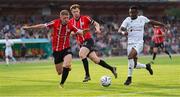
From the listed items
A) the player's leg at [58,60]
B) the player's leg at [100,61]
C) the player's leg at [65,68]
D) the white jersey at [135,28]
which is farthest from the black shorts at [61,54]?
the white jersey at [135,28]

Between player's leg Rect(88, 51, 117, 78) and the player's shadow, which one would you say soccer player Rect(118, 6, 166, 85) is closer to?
the player's shadow

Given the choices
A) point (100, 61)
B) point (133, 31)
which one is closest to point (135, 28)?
point (133, 31)

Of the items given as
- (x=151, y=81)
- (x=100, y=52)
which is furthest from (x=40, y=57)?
(x=151, y=81)

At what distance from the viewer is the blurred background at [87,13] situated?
4784cm

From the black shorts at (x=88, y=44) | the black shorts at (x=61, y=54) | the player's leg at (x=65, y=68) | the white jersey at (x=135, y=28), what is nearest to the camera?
the player's leg at (x=65, y=68)

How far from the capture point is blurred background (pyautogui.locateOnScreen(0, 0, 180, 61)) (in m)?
47.8

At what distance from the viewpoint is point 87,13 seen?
61781mm

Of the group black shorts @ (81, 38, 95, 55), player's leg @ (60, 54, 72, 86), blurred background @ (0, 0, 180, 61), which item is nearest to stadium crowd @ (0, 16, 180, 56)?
blurred background @ (0, 0, 180, 61)

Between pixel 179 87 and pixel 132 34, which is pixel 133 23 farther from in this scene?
pixel 179 87

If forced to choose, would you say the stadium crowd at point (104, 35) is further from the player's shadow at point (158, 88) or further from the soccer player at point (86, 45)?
the player's shadow at point (158, 88)

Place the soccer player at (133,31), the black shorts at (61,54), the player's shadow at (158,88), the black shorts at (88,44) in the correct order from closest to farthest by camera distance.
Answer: the player's shadow at (158,88) → the black shorts at (61,54) → the soccer player at (133,31) → the black shorts at (88,44)

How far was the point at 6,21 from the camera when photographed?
174ft

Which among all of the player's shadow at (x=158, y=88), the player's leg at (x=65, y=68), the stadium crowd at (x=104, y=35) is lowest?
the stadium crowd at (x=104, y=35)

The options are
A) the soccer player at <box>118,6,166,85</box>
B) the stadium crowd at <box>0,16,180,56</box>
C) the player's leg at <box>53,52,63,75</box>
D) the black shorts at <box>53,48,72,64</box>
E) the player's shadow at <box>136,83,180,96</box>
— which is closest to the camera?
the player's shadow at <box>136,83,180,96</box>
